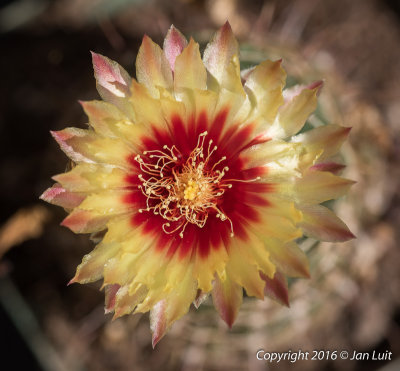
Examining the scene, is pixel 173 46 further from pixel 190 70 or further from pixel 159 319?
pixel 159 319

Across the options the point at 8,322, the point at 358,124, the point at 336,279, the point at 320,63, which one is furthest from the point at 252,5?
the point at 8,322

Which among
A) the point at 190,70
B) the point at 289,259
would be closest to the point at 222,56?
the point at 190,70

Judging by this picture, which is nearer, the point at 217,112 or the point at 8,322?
the point at 217,112

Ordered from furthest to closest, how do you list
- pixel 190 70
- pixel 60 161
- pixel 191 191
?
pixel 60 161
pixel 191 191
pixel 190 70

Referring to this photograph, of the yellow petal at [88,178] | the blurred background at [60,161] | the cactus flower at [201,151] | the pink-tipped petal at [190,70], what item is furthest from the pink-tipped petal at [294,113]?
the blurred background at [60,161]

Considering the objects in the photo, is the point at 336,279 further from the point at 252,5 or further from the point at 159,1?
the point at 159,1

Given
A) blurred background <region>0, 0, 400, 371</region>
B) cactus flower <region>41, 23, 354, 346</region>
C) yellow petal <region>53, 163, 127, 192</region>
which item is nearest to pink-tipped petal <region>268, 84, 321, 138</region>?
cactus flower <region>41, 23, 354, 346</region>

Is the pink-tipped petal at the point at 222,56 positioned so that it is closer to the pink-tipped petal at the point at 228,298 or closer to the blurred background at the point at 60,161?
the pink-tipped petal at the point at 228,298
